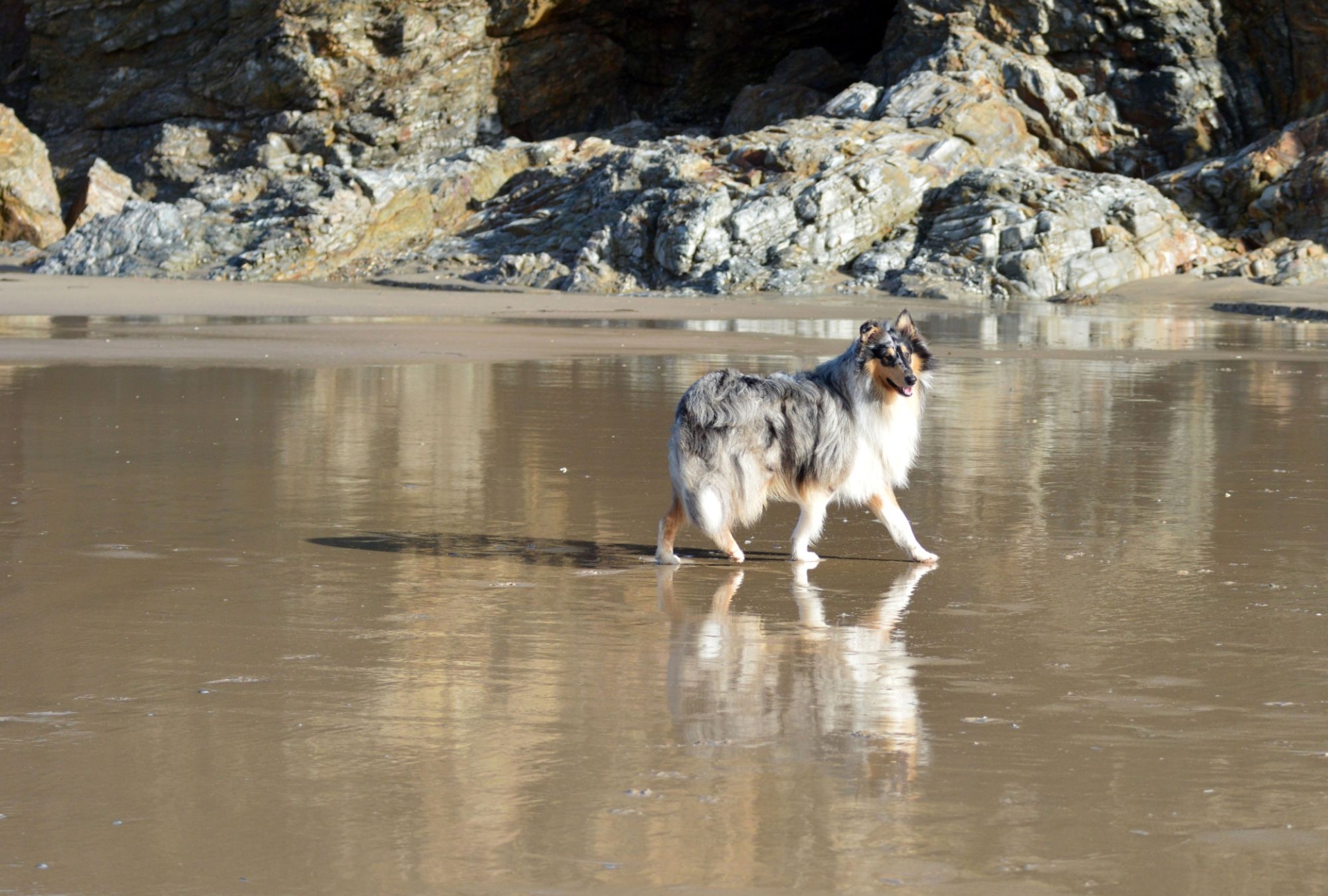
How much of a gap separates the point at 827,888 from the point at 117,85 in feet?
202

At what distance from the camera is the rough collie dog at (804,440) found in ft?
24.9

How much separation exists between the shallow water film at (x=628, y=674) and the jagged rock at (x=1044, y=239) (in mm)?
24160

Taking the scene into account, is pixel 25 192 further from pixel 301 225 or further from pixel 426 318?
pixel 426 318

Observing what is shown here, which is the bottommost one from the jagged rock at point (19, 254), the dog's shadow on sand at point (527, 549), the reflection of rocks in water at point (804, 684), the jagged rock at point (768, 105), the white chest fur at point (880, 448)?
the reflection of rocks in water at point (804, 684)

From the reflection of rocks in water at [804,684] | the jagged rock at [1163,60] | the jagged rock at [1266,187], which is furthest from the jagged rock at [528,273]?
the reflection of rocks in water at [804,684]

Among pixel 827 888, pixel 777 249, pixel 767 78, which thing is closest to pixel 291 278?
pixel 777 249

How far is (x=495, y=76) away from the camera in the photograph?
2235 inches

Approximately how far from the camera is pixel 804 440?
777 centimetres

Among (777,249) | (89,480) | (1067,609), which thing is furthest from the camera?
(777,249)

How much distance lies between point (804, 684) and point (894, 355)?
2.46 m

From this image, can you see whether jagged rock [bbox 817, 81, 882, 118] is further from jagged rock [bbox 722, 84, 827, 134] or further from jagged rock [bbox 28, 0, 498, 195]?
jagged rock [bbox 28, 0, 498, 195]

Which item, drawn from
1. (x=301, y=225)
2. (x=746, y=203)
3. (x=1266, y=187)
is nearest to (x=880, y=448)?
(x=746, y=203)

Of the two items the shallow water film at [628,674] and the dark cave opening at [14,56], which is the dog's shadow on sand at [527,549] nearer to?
the shallow water film at [628,674]

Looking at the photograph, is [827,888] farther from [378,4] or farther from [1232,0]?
[378,4]
